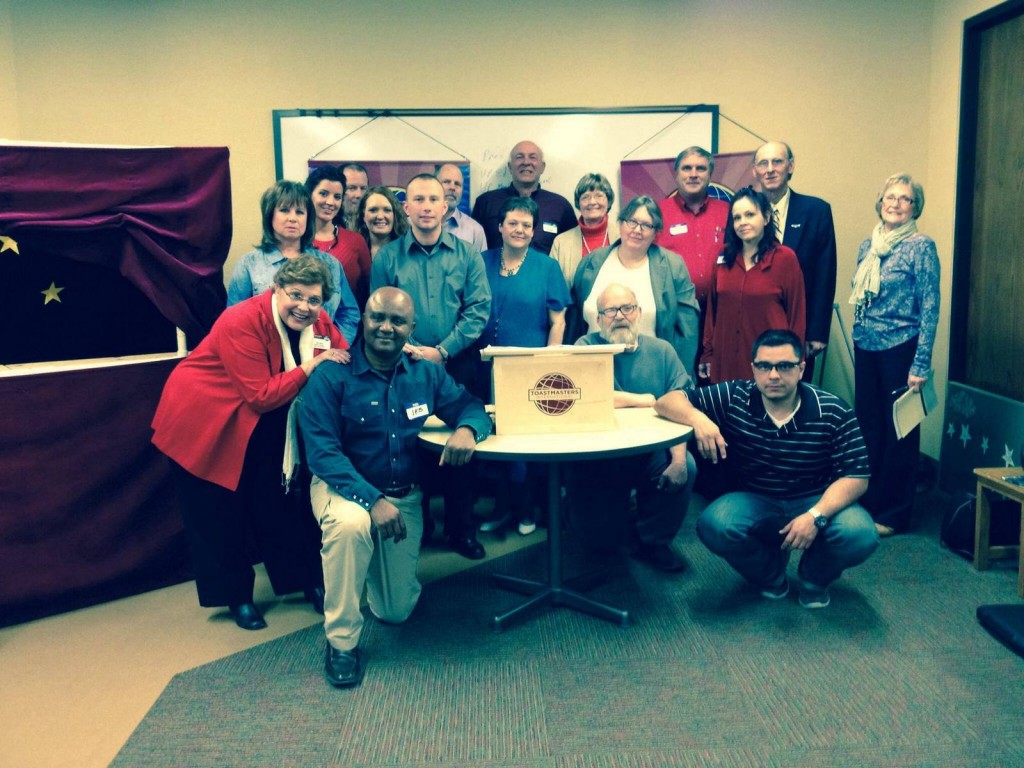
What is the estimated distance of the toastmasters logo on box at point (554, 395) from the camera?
2.59 metres

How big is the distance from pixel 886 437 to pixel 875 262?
75 cm

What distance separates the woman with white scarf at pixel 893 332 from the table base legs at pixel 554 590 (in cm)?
146

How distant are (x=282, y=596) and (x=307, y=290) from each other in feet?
3.93

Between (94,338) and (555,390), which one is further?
(94,338)

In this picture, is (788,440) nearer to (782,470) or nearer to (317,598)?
(782,470)

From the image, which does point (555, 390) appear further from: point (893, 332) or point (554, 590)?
point (893, 332)

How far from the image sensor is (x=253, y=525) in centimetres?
295

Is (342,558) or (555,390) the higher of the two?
(555,390)

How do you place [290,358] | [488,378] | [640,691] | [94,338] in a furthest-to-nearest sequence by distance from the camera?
[488,378] < [94,338] < [290,358] < [640,691]

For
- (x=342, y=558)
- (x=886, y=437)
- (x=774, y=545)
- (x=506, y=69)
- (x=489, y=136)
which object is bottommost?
(x=774, y=545)

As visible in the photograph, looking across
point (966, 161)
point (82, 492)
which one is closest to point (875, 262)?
point (966, 161)

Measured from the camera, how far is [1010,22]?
12.4 feet

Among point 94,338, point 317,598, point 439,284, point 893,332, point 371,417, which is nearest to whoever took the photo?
point 371,417

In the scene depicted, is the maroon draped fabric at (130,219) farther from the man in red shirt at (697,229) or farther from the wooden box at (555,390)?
the man in red shirt at (697,229)
